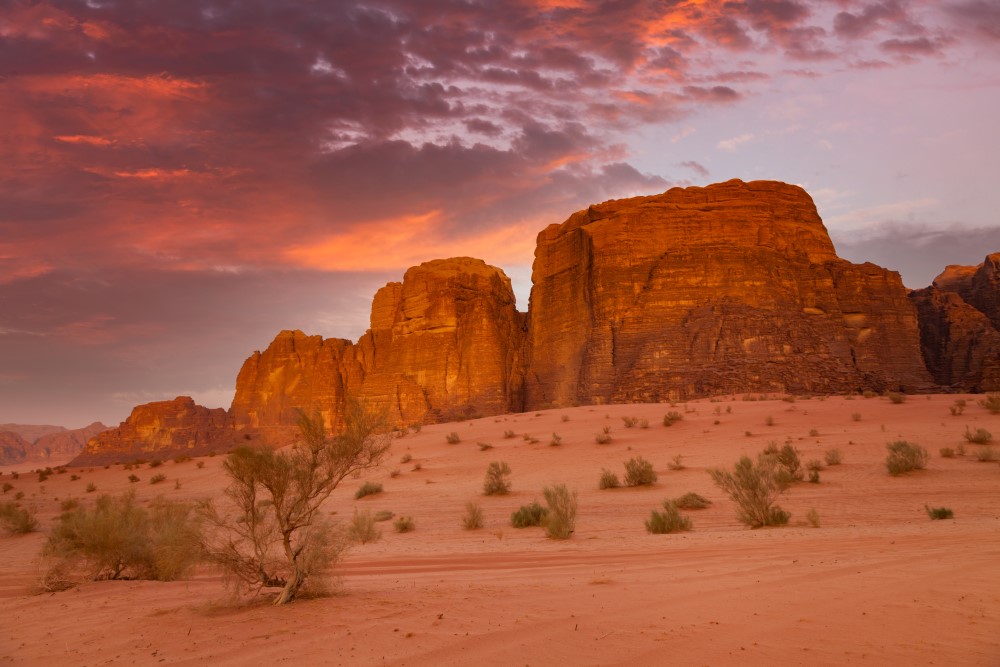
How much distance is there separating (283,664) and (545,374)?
5083 centimetres

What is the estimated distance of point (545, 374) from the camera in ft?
180

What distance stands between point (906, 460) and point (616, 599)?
12.0m

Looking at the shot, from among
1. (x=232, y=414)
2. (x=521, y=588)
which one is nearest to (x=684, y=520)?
(x=521, y=588)

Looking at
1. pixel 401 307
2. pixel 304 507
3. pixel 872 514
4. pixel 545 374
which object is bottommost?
pixel 872 514

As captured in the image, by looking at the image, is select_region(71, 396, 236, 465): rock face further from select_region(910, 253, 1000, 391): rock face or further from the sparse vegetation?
the sparse vegetation

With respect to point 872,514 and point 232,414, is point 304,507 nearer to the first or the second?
point 872,514

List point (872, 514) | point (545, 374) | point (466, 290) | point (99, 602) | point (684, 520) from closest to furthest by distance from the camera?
point (99, 602)
point (684, 520)
point (872, 514)
point (545, 374)
point (466, 290)

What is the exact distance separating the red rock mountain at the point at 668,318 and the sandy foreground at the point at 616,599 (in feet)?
97.7

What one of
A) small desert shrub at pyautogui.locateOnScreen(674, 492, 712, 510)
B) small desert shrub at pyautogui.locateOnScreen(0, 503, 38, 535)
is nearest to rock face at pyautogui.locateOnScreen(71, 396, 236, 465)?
small desert shrub at pyautogui.locateOnScreen(0, 503, 38, 535)

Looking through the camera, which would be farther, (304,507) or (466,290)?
(466,290)

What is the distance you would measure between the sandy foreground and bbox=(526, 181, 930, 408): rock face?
2967 centimetres

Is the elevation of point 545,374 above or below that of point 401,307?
below

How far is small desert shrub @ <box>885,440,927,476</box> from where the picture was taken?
568 inches

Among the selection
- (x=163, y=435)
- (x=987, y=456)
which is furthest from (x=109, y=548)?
(x=163, y=435)
